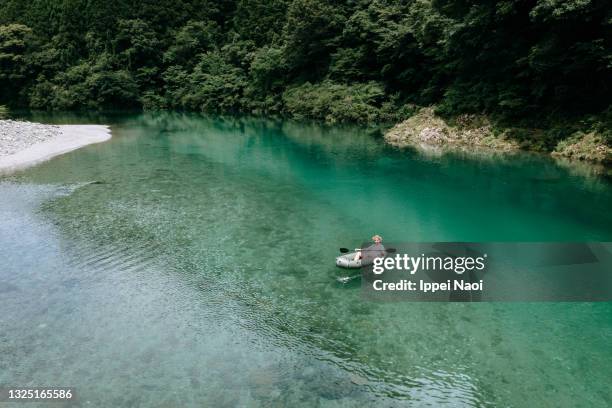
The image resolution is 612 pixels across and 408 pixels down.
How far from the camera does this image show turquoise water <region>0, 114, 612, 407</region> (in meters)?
9.05

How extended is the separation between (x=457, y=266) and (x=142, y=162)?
2304 cm

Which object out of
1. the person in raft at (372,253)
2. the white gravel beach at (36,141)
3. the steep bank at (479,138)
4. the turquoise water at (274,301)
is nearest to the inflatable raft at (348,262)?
the person in raft at (372,253)

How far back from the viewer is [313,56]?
59.8 metres

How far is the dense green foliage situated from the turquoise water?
8301 mm

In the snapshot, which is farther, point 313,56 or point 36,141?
point 313,56

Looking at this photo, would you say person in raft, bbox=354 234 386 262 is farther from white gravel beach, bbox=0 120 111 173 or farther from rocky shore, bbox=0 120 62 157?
rocky shore, bbox=0 120 62 157

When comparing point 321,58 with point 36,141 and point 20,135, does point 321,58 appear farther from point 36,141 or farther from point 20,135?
point 20,135

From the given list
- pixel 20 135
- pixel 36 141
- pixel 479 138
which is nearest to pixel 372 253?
pixel 479 138

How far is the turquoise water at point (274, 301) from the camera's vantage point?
905 cm

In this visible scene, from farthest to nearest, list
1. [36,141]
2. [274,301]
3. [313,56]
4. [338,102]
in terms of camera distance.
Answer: [313,56] < [338,102] < [36,141] < [274,301]

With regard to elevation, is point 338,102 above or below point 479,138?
above

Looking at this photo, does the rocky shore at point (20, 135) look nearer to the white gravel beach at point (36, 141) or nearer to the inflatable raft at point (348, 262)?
the white gravel beach at point (36, 141)

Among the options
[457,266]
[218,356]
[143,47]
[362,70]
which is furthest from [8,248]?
[143,47]

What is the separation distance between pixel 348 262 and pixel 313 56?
50433mm
